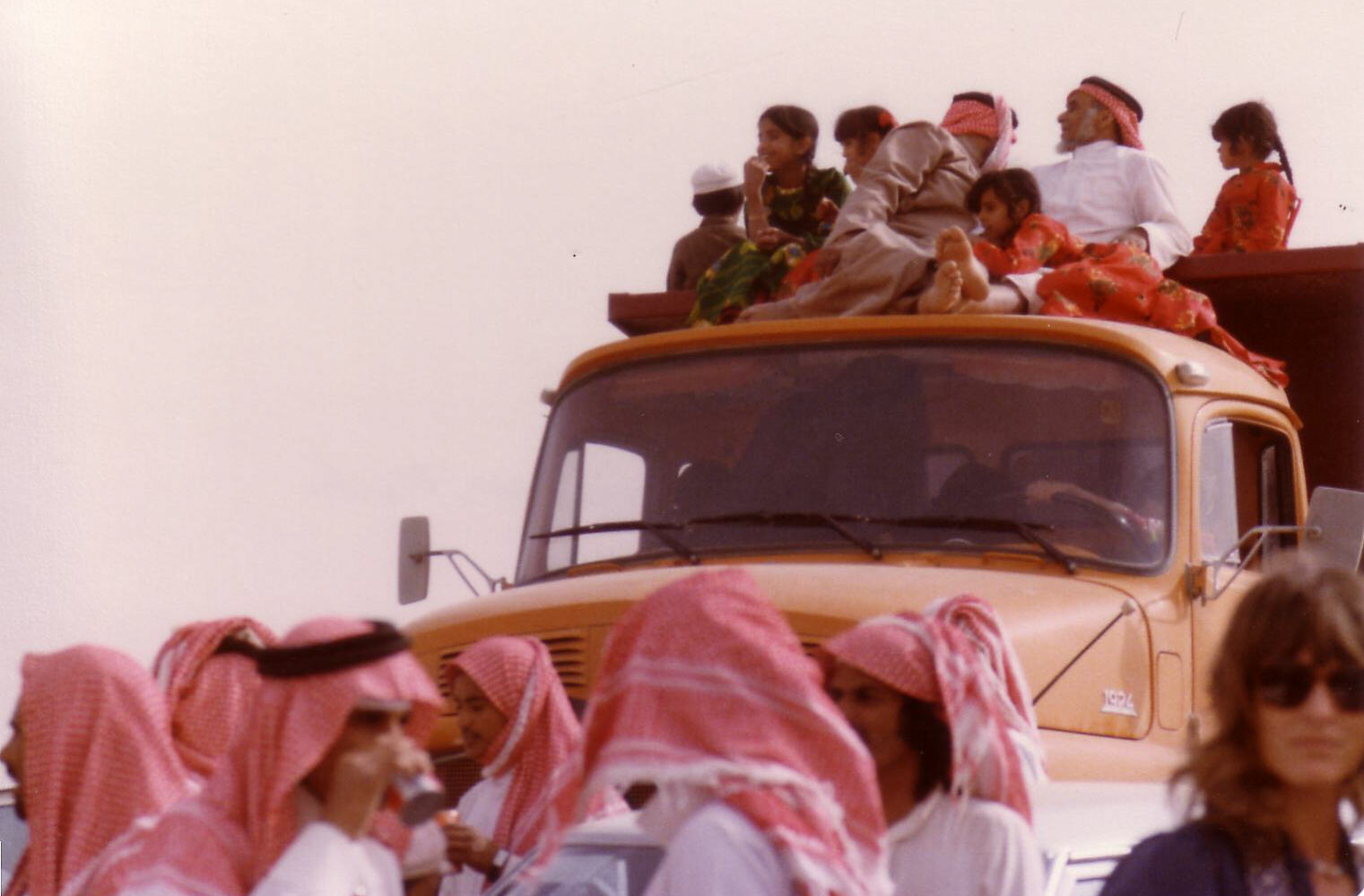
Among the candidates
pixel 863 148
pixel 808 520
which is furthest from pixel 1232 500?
pixel 863 148

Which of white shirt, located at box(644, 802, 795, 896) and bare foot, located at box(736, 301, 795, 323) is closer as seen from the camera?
white shirt, located at box(644, 802, 795, 896)

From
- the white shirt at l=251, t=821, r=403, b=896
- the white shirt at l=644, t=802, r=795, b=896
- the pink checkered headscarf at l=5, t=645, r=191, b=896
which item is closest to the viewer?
the white shirt at l=251, t=821, r=403, b=896

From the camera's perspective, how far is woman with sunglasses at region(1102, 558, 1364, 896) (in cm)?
305

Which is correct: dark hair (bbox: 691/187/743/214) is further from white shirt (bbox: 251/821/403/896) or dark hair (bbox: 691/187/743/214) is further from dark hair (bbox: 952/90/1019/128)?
white shirt (bbox: 251/821/403/896)

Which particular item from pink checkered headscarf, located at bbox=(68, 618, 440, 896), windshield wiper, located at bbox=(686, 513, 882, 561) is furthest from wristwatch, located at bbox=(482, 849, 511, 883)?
pink checkered headscarf, located at bbox=(68, 618, 440, 896)

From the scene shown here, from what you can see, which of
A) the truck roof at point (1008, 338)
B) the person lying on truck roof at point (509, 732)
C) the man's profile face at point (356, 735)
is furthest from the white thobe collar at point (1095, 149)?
the man's profile face at point (356, 735)

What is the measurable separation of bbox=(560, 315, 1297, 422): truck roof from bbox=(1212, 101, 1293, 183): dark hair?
1394mm

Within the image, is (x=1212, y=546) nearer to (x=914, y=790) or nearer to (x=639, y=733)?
(x=914, y=790)

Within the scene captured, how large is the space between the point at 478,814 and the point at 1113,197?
3.65 metres

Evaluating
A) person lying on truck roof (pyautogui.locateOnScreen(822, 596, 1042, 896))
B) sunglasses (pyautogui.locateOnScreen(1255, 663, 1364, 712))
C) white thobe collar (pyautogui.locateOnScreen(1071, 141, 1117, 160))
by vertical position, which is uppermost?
white thobe collar (pyautogui.locateOnScreen(1071, 141, 1117, 160))

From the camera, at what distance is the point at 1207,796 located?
3123mm

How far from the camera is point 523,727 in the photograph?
5.95 m

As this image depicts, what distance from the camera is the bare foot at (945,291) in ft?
24.5

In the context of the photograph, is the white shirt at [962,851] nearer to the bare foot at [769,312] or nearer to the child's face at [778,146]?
the bare foot at [769,312]
